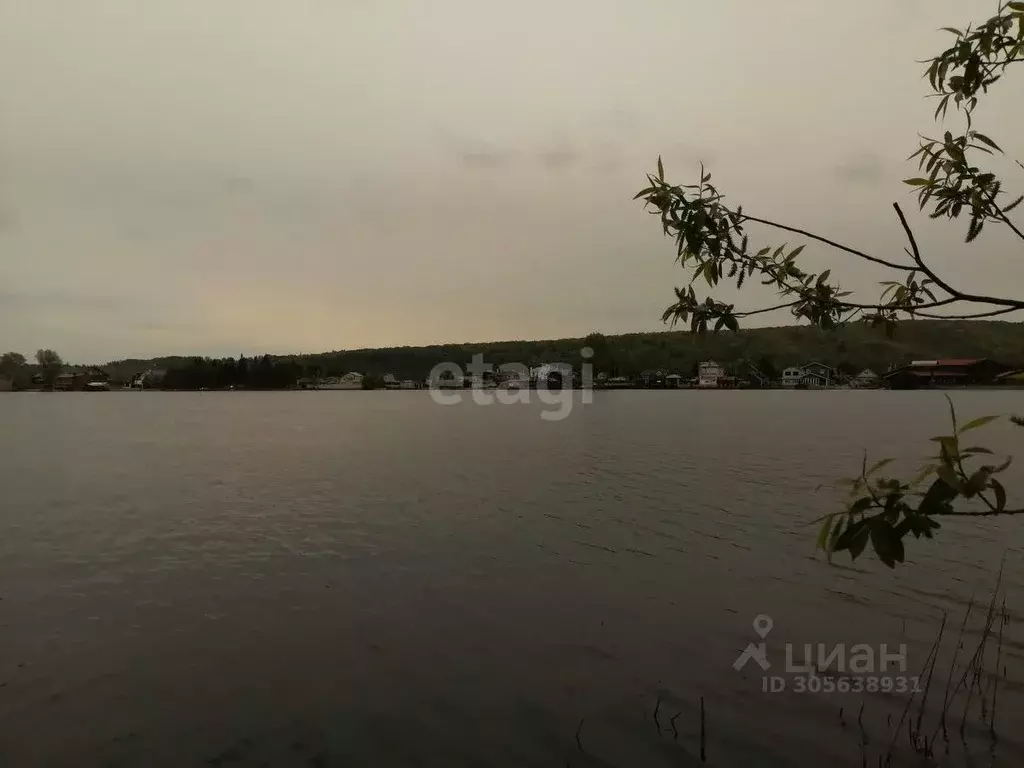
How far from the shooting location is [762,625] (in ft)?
45.0

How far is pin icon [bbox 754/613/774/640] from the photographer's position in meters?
13.4

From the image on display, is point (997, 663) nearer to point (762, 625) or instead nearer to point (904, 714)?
point (904, 714)

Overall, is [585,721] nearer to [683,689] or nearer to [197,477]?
[683,689]

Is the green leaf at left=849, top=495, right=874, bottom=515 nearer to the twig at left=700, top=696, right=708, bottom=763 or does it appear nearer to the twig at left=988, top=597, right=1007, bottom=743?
the twig at left=700, top=696, right=708, bottom=763

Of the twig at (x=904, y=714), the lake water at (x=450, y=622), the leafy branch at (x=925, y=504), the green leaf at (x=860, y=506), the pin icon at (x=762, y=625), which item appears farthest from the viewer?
the pin icon at (x=762, y=625)

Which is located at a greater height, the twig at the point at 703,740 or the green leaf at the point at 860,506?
the green leaf at the point at 860,506

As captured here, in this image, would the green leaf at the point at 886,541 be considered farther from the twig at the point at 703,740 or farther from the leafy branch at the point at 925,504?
the twig at the point at 703,740

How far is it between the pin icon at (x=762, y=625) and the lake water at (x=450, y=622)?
0.57ft

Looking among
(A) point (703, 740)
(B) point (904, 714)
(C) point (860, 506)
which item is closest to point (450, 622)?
(A) point (703, 740)

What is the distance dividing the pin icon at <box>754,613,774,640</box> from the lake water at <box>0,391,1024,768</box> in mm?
173

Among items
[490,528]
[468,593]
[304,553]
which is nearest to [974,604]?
[468,593]

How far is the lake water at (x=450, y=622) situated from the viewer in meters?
9.70

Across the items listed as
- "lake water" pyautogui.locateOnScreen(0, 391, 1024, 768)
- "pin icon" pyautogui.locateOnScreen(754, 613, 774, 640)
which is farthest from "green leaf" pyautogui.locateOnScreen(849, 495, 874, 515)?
"pin icon" pyautogui.locateOnScreen(754, 613, 774, 640)

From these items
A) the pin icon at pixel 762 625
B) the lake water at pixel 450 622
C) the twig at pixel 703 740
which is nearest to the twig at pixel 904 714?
the lake water at pixel 450 622
